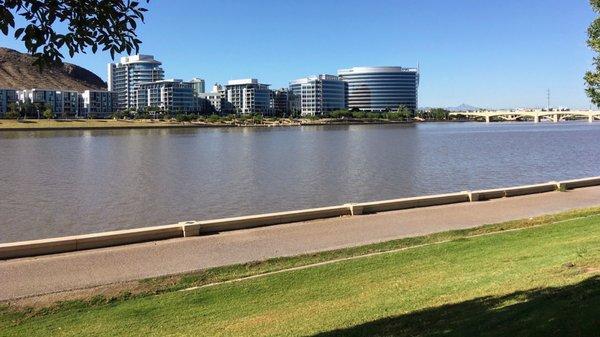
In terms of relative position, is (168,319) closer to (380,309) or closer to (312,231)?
(380,309)

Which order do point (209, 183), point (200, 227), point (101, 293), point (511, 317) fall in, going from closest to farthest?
point (511, 317) < point (101, 293) < point (200, 227) < point (209, 183)

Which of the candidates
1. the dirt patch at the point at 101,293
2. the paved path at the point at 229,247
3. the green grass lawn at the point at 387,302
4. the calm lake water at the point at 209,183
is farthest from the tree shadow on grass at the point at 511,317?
the calm lake water at the point at 209,183

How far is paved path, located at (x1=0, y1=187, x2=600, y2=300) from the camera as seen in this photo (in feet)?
37.0

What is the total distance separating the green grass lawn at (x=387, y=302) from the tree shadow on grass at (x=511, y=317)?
1cm

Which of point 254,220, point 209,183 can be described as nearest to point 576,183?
point 254,220

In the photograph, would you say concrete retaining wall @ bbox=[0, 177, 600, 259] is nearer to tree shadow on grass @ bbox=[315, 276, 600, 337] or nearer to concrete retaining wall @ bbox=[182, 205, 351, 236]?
concrete retaining wall @ bbox=[182, 205, 351, 236]

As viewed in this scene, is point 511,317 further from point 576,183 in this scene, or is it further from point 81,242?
point 576,183

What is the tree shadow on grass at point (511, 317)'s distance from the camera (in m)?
5.50

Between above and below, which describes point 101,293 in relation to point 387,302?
below

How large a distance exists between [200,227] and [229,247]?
1619 millimetres

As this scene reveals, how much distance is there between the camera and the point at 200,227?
49.4 feet

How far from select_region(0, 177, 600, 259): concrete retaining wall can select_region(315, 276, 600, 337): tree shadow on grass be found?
8.24m

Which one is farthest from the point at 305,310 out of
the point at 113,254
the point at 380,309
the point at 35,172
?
the point at 35,172

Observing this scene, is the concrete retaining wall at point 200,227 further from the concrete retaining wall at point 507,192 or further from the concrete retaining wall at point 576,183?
the concrete retaining wall at point 576,183
